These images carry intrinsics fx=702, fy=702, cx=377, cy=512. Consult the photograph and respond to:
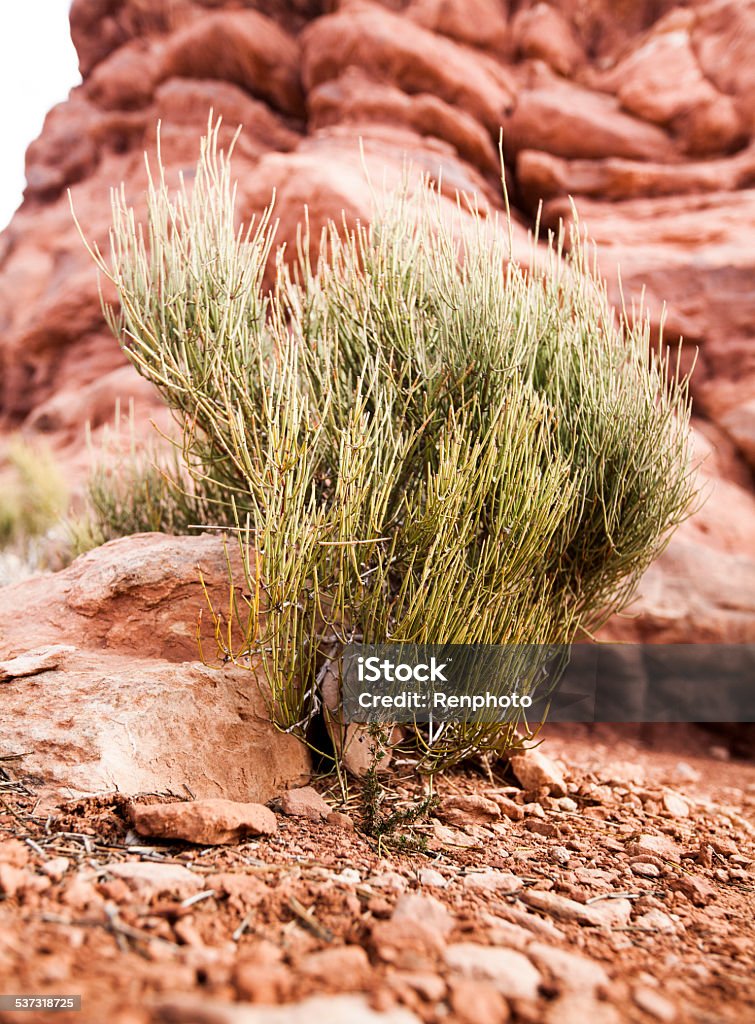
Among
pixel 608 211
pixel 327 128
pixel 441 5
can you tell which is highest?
pixel 441 5

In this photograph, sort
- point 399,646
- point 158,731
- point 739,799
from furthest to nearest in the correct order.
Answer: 1. point 739,799
2. point 399,646
3. point 158,731

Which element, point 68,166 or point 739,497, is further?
point 68,166

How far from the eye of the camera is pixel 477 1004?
138 cm

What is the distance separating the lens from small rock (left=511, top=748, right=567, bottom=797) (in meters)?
3.75

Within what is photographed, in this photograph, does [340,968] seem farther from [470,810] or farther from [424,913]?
[470,810]

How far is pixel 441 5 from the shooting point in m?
12.6

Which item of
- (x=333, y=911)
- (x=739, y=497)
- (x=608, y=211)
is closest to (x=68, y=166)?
(x=608, y=211)

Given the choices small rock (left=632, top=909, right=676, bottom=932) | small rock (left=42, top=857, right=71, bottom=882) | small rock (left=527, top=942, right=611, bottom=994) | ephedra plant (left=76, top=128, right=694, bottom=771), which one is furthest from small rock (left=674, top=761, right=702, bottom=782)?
small rock (left=42, top=857, right=71, bottom=882)

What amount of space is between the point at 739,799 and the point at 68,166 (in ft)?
57.9

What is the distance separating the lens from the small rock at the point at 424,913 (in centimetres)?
176

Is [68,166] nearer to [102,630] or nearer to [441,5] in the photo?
[441,5]

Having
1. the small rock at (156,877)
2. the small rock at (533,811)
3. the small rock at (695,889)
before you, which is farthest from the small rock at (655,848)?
the small rock at (156,877)

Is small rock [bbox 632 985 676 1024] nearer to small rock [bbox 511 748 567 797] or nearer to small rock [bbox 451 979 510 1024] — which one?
small rock [bbox 451 979 510 1024]

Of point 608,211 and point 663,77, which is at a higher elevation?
point 663,77
